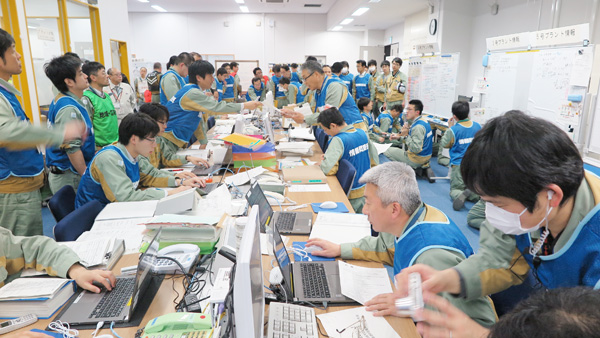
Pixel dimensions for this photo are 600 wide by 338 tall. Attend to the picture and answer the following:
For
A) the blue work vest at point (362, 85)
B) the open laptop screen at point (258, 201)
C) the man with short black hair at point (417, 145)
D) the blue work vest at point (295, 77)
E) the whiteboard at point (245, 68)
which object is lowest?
the man with short black hair at point (417, 145)

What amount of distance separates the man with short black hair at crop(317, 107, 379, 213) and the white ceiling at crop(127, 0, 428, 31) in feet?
15.7

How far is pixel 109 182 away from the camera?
7.66 ft

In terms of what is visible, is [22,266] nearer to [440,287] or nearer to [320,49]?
Result: [440,287]

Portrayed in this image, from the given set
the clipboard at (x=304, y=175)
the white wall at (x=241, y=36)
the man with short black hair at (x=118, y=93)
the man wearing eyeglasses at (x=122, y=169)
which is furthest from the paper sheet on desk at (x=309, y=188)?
the white wall at (x=241, y=36)

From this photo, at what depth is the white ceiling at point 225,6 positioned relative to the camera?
10.8 meters

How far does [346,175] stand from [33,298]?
2.12 meters

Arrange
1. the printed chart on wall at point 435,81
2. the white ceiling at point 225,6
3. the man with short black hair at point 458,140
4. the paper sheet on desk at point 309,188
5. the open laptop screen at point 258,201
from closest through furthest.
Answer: the open laptop screen at point 258,201 → the paper sheet on desk at point 309,188 → the man with short black hair at point 458,140 → the printed chart on wall at point 435,81 → the white ceiling at point 225,6

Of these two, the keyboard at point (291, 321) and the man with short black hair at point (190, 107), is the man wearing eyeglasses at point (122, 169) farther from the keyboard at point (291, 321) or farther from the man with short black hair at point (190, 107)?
the keyboard at point (291, 321)

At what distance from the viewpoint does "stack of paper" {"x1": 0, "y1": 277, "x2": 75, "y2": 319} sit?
134cm

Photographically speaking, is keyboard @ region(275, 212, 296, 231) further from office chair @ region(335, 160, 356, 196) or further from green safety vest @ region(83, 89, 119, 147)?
green safety vest @ region(83, 89, 119, 147)

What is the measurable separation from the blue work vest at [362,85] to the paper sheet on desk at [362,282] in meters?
8.05

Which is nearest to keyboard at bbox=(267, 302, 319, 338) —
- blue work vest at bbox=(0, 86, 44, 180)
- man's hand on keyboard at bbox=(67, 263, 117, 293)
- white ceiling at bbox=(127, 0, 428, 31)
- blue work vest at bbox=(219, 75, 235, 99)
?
man's hand on keyboard at bbox=(67, 263, 117, 293)

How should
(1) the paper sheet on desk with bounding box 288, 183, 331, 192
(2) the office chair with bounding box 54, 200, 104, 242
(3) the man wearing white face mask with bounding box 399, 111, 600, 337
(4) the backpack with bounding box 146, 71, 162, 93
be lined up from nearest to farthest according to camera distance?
1. (3) the man wearing white face mask with bounding box 399, 111, 600, 337
2. (2) the office chair with bounding box 54, 200, 104, 242
3. (1) the paper sheet on desk with bounding box 288, 183, 331, 192
4. (4) the backpack with bounding box 146, 71, 162, 93

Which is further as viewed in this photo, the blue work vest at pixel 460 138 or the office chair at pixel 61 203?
the blue work vest at pixel 460 138
